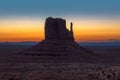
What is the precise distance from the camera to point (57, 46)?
128500 millimetres

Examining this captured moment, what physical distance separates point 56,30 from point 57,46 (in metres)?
5.92

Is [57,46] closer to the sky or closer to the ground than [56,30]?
closer to the ground

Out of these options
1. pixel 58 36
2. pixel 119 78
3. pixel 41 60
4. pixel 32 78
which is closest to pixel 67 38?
pixel 58 36

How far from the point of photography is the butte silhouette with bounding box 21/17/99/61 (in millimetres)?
126812

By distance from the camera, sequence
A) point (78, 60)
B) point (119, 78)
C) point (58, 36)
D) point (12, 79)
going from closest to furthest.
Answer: point (119, 78), point (12, 79), point (78, 60), point (58, 36)

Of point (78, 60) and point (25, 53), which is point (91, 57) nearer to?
point (78, 60)

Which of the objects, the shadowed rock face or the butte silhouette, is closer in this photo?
the butte silhouette

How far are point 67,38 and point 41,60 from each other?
36.9 ft

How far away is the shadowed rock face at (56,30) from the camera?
13050 centimetres

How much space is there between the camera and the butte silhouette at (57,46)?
12681cm

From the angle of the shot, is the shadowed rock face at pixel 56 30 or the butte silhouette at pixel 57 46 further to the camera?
the shadowed rock face at pixel 56 30

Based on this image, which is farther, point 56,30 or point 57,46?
point 56,30

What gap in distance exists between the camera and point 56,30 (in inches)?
5197

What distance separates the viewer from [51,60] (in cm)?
12438
